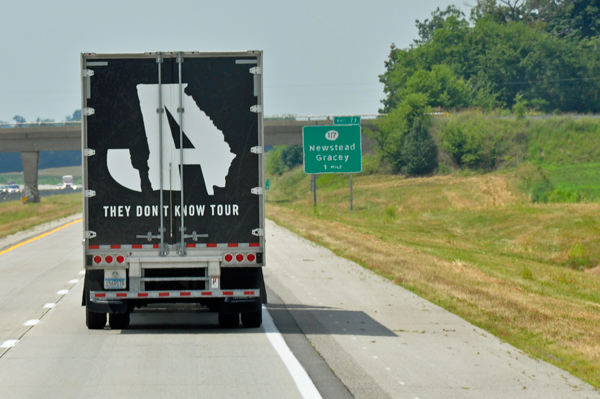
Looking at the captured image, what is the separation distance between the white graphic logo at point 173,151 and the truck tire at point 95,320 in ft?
6.31

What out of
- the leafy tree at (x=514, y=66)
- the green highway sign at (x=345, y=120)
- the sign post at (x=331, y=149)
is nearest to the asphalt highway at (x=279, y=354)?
the sign post at (x=331, y=149)

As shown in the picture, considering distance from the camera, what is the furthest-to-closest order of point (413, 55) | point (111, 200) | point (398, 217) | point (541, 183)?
point (413, 55), point (541, 183), point (398, 217), point (111, 200)

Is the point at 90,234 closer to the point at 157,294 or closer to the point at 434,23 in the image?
the point at 157,294

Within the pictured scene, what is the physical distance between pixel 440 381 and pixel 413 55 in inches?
4673

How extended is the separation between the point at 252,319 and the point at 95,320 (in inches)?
83.7

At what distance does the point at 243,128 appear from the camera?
11125mm

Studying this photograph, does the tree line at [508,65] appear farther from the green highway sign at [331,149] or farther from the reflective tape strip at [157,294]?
the reflective tape strip at [157,294]

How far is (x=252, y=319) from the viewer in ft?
38.6

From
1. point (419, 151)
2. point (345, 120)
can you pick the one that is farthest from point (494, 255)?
point (419, 151)

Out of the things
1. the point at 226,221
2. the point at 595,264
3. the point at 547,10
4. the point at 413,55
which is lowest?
the point at 595,264

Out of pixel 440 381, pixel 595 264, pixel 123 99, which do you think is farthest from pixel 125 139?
pixel 595 264

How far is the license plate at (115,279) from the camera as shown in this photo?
36.0 ft

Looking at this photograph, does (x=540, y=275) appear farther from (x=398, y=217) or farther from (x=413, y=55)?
(x=413, y=55)

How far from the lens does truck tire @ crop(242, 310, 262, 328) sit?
1175 cm
